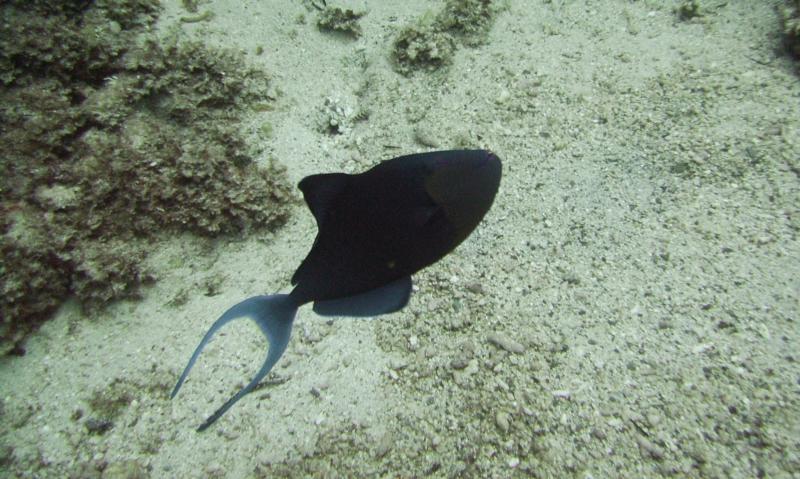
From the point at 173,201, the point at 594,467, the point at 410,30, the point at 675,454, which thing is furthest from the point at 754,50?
the point at 173,201

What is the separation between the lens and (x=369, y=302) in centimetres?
163

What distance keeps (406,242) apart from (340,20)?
344cm

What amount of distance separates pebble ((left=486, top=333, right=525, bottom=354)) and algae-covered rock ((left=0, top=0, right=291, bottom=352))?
189 centimetres

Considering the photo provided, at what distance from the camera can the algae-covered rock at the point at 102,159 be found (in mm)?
2867

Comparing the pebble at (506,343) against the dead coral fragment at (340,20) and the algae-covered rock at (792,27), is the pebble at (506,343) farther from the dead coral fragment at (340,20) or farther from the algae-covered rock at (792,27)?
the dead coral fragment at (340,20)

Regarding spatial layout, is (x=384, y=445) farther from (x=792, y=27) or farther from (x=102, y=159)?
(x=792, y=27)

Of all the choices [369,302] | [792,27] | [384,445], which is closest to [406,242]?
[369,302]

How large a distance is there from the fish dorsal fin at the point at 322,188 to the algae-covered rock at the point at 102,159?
1682mm

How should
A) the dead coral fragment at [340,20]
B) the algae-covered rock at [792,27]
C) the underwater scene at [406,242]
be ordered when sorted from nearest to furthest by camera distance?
the underwater scene at [406,242] < the algae-covered rock at [792,27] < the dead coral fragment at [340,20]

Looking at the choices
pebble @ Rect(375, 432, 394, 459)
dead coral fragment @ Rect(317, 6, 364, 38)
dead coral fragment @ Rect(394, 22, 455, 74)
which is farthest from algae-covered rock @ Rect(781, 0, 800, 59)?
pebble @ Rect(375, 432, 394, 459)

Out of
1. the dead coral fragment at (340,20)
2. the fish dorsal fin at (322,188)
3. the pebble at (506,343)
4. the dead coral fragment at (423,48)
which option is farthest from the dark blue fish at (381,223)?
the dead coral fragment at (340,20)

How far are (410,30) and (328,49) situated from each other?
969 mm

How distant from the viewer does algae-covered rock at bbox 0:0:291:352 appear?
9.41 feet

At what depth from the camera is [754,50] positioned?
3.18 metres
